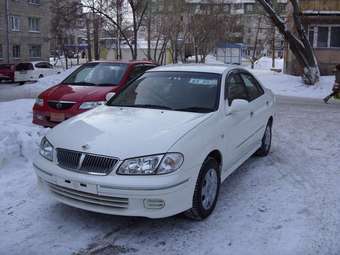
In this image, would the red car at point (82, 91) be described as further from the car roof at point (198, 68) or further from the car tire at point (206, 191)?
the car tire at point (206, 191)

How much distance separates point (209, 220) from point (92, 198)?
1.24m

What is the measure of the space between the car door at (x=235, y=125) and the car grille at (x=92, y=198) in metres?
1.50

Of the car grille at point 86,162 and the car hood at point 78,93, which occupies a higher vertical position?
the car hood at point 78,93

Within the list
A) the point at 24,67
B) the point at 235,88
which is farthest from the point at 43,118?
the point at 24,67

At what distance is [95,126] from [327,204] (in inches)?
107

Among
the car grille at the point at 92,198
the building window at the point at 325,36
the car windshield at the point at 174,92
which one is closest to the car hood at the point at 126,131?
the car windshield at the point at 174,92

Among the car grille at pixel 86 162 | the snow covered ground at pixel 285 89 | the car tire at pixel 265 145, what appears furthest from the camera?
the snow covered ground at pixel 285 89

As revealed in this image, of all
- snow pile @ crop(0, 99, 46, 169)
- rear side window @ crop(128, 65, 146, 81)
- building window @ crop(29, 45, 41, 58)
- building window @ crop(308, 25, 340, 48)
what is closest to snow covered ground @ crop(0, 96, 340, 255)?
snow pile @ crop(0, 99, 46, 169)

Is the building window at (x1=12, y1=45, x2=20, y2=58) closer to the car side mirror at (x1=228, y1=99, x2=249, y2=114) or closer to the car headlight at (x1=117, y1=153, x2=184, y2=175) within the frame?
the car side mirror at (x1=228, y1=99, x2=249, y2=114)

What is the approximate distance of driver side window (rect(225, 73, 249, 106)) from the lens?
544cm

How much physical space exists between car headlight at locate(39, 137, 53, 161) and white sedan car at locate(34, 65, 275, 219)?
0.03 ft

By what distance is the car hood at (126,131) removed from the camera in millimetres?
4090

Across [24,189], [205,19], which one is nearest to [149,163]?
[24,189]

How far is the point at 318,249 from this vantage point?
3.94 meters
